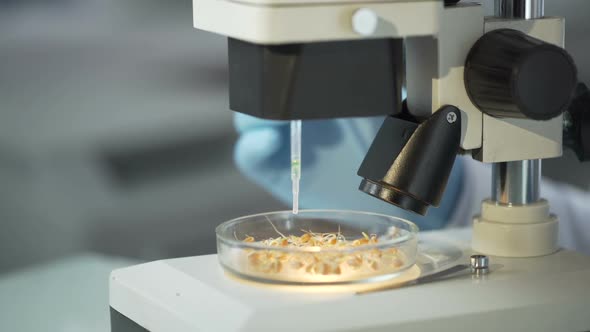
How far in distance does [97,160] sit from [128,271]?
799 mm

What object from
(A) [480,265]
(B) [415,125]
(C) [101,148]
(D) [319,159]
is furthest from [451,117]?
(C) [101,148]

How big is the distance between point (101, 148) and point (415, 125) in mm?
972

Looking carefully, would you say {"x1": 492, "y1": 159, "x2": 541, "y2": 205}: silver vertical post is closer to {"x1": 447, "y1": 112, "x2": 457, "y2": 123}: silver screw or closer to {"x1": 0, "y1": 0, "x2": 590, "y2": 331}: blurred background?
{"x1": 447, "y1": 112, "x2": 457, "y2": 123}: silver screw

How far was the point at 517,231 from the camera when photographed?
1055mm

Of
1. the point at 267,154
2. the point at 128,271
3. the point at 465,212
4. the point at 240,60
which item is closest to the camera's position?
the point at 240,60

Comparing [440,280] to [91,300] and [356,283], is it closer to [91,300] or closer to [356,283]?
[356,283]

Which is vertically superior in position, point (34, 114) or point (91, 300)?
point (34, 114)

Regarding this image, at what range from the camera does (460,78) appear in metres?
0.95

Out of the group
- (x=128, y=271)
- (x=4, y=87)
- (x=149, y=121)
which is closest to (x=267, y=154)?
(x=149, y=121)

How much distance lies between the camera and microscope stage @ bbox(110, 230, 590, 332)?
887 millimetres

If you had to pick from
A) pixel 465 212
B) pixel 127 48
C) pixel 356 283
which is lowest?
pixel 465 212

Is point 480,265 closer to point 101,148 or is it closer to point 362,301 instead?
point 362,301

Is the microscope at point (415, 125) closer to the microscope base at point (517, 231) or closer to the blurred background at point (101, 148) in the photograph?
the microscope base at point (517, 231)

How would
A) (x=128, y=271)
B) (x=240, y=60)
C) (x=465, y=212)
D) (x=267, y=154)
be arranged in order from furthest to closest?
(x=267, y=154), (x=465, y=212), (x=128, y=271), (x=240, y=60)
